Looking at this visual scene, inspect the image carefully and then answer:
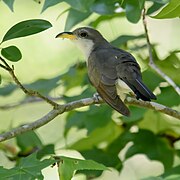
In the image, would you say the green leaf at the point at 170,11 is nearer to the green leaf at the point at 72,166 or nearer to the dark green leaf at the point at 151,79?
the green leaf at the point at 72,166

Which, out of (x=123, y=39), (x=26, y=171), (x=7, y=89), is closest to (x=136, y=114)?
(x=123, y=39)

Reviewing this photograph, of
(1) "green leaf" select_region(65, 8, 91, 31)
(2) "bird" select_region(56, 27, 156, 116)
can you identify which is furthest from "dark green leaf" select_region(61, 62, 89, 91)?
(1) "green leaf" select_region(65, 8, 91, 31)

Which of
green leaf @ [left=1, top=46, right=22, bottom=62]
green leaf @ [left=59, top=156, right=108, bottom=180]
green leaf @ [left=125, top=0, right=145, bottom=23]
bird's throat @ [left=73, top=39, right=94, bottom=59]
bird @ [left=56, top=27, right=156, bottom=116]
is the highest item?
green leaf @ [left=1, top=46, right=22, bottom=62]

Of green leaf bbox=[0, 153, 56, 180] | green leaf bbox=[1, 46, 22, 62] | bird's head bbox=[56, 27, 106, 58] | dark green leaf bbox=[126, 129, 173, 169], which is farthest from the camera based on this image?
bird's head bbox=[56, 27, 106, 58]

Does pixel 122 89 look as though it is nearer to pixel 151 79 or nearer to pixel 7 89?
pixel 151 79

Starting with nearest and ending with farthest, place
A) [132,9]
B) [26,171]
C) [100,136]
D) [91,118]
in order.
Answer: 1. [26,171]
2. [132,9]
3. [91,118]
4. [100,136]

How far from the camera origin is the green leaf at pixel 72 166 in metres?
2.54

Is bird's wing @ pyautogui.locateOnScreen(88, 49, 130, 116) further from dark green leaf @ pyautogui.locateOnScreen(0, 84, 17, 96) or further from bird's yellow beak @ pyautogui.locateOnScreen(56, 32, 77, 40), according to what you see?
dark green leaf @ pyautogui.locateOnScreen(0, 84, 17, 96)

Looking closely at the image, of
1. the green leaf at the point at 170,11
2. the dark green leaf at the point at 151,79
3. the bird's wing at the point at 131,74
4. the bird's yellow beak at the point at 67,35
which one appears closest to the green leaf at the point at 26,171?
the bird's wing at the point at 131,74

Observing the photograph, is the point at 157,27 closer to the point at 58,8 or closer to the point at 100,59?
the point at 58,8

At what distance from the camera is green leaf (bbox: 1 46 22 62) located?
9.08 feet

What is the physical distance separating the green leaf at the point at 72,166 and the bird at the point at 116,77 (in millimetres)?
392

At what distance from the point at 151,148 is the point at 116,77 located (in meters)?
0.60

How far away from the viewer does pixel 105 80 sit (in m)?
3.21
